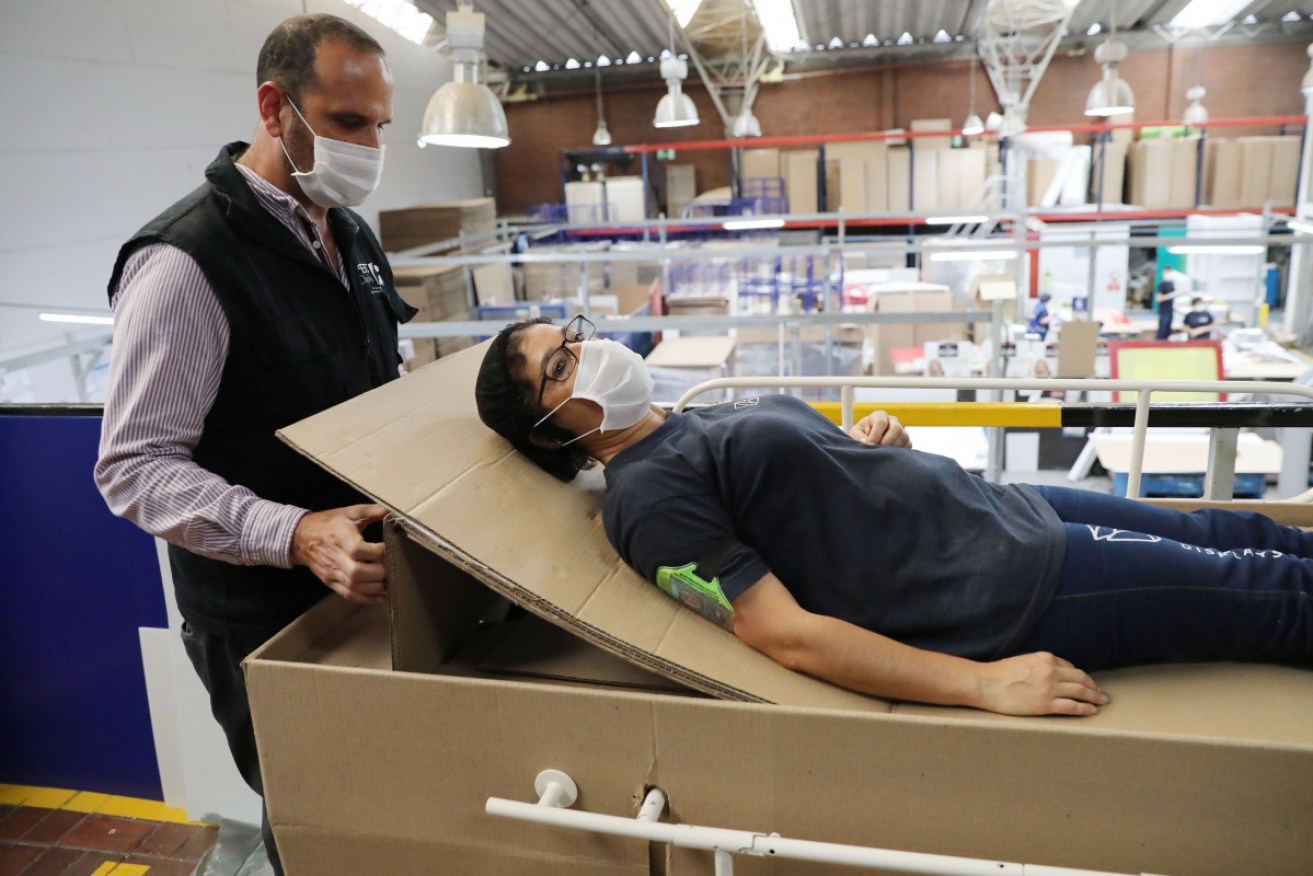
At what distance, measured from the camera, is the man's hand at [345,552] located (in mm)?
1389

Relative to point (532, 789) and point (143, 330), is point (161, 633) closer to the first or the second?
point (143, 330)

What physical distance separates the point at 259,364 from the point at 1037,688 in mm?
1376

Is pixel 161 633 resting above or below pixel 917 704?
below

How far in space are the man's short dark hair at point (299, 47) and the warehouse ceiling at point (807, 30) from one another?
36.0ft

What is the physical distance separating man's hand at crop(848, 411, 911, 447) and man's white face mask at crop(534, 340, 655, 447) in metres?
0.53

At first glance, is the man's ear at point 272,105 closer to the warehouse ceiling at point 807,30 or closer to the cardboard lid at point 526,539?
the cardboard lid at point 526,539

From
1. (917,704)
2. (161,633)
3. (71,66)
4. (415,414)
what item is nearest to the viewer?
(917,704)

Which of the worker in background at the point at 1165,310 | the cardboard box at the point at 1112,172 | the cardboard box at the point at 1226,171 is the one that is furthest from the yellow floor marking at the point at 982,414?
the cardboard box at the point at 1226,171

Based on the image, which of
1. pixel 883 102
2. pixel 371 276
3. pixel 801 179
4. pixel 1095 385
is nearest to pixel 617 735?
pixel 371 276

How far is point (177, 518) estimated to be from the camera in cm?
147

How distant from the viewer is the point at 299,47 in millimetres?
1657

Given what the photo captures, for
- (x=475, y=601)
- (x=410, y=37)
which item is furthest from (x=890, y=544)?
(x=410, y=37)

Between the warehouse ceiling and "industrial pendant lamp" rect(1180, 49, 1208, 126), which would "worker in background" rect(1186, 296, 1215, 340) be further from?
the warehouse ceiling

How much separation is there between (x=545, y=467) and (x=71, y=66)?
6.60 m
